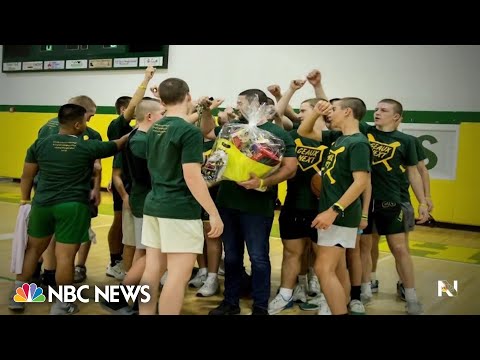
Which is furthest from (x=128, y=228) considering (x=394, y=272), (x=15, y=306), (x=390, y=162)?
(x=394, y=272)

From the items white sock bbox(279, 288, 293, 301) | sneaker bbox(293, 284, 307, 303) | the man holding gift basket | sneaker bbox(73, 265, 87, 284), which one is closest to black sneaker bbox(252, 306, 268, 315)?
the man holding gift basket

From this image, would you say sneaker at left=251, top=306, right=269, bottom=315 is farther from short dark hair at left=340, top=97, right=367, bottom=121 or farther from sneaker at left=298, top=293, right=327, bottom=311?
short dark hair at left=340, top=97, right=367, bottom=121

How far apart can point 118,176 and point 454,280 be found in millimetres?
3781

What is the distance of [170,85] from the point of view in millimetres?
3145

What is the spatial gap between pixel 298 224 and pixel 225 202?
732mm

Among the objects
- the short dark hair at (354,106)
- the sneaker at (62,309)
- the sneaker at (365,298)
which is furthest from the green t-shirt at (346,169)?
the sneaker at (62,309)

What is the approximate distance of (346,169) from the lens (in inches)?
136

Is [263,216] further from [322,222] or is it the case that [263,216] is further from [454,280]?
[454,280]

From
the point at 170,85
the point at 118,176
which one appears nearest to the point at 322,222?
the point at 170,85

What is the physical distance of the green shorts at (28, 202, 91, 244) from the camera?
148 inches

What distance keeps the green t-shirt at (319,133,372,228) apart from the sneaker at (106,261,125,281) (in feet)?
7.86

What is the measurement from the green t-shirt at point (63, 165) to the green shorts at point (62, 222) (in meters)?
0.05

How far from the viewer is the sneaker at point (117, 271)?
4.94 m

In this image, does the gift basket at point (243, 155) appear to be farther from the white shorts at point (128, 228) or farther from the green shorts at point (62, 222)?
the green shorts at point (62, 222)
